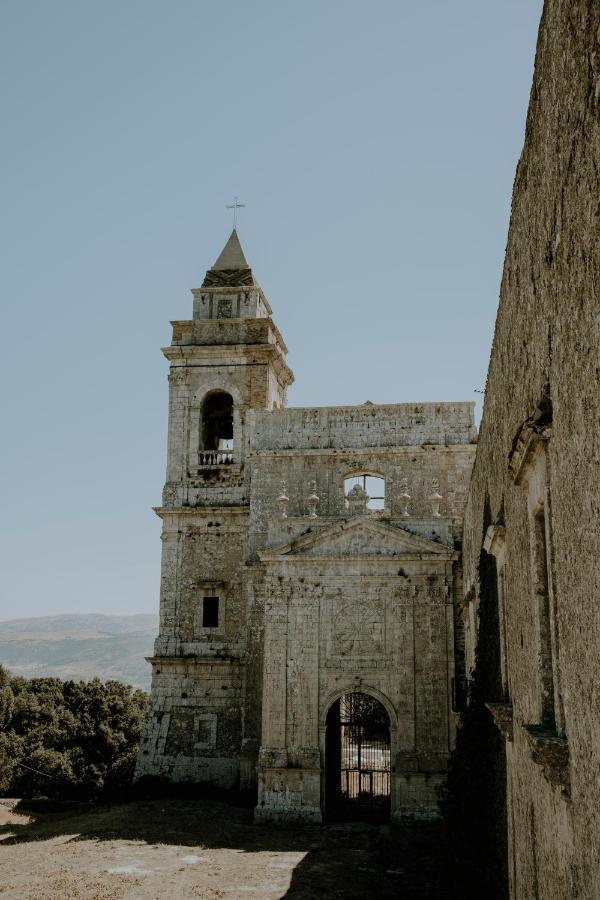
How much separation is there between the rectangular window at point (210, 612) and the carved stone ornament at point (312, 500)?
14.0ft

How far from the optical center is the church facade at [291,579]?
65.1ft

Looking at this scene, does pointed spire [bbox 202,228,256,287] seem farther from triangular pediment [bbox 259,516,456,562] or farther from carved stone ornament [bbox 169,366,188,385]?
triangular pediment [bbox 259,516,456,562]

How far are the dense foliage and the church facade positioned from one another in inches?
304

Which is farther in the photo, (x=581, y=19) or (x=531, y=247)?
(x=531, y=247)

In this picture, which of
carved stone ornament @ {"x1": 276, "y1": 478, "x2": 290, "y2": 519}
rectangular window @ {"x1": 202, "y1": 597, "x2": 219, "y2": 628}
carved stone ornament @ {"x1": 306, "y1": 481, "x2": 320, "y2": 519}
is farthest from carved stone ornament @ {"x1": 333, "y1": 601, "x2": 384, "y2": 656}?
rectangular window @ {"x1": 202, "y1": 597, "x2": 219, "y2": 628}

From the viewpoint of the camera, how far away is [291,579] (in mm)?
20875

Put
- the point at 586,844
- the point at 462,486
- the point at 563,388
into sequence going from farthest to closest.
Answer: the point at 462,486, the point at 563,388, the point at 586,844

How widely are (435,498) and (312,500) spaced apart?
3.13 meters

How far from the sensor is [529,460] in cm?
614

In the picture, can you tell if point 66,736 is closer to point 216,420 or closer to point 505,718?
point 216,420

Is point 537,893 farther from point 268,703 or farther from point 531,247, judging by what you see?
point 268,703

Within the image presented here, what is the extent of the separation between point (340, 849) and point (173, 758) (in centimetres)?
747

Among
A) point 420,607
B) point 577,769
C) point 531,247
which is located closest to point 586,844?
point 577,769

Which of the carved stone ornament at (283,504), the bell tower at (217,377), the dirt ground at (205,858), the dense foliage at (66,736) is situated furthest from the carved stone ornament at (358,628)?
the dense foliage at (66,736)
